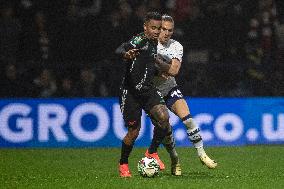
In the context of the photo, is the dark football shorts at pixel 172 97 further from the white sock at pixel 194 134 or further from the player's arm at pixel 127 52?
the player's arm at pixel 127 52

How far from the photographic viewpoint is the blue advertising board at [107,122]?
16.0m

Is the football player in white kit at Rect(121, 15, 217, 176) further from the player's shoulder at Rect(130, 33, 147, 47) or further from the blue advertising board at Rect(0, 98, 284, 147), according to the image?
the blue advertising board at Rect(0, 98, 284, 147)

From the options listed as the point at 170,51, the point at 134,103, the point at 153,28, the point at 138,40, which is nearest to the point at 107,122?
the point at 170,51

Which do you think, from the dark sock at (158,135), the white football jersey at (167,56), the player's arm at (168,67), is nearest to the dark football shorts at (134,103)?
the dark sock at (158,135)

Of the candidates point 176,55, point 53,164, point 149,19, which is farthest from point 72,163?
point 149,19

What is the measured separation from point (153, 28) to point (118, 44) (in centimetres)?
670

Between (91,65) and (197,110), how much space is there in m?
2.29

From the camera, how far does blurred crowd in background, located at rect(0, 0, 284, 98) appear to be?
16219 millimetres

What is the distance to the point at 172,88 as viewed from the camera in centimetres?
1168

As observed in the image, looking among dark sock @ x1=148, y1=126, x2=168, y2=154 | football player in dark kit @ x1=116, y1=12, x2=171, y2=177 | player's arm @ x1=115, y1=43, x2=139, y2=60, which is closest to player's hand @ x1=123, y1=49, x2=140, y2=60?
player's arm @ x1=115, y1=43, x2=139, y2=60

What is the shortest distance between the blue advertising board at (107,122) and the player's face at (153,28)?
5.90 m

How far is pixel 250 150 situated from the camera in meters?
15.6

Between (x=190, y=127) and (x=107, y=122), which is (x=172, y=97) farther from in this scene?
(x=107, y=122)

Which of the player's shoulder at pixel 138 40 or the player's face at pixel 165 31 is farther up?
the player's face at pixel 165 31
